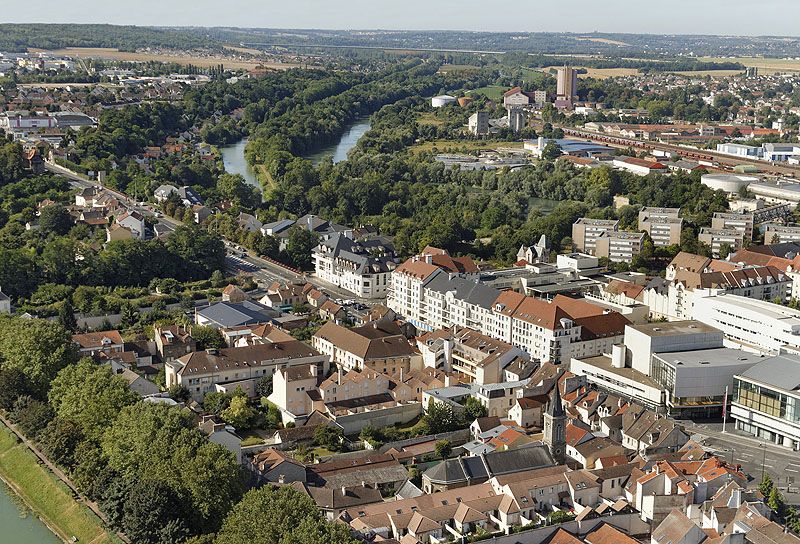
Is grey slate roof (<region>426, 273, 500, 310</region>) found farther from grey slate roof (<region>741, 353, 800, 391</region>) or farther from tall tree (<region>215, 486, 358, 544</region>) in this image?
tall tree (<region>215, 486, 358, 544</region>)

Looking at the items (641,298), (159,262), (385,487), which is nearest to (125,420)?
(385,487)

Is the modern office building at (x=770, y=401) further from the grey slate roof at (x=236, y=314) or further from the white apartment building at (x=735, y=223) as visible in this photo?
the white apartment building at (x=735, y=223)

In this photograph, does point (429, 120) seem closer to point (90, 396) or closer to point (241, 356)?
point (241, 356)

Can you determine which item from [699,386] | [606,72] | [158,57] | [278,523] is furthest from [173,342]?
[606,72]

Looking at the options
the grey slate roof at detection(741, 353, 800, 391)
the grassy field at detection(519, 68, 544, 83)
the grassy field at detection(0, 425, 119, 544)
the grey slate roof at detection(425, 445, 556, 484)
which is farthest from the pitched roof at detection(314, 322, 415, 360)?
Answer: the grassy field at detection(519, 68, 544, 83)

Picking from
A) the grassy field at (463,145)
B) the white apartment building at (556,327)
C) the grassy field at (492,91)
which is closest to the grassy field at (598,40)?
the grassy field at (492,91)
